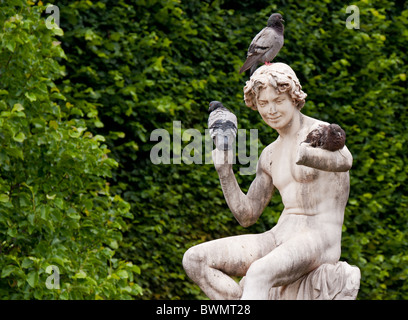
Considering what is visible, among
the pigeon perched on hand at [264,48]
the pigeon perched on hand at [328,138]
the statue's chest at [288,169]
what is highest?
the pigeon perched on hand at [264,48]

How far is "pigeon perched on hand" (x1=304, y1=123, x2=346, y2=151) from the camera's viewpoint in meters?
5.23

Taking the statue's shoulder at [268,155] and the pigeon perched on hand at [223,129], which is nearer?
the pigeon perched on hand at [223,129]

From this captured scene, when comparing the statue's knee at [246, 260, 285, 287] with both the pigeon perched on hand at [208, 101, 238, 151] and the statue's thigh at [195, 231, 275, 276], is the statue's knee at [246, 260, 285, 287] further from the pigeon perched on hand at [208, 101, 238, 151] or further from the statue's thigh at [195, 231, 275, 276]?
the pigeon perched on hand at [208, 101, 238, 151]

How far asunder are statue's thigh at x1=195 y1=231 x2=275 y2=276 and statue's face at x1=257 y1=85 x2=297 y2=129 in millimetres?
643

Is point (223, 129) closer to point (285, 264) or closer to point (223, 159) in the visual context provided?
point (223, 159)

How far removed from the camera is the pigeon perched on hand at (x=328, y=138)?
17.2ft

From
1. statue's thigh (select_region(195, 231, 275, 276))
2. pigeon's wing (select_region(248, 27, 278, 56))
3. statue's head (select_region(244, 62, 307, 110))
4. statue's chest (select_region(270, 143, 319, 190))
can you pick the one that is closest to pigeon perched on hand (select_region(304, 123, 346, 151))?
statue's chest (select_region(270, 143, 319, 190))

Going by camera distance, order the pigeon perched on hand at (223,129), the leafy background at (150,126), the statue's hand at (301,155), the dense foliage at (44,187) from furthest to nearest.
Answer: the leafy background at (150,126)
the dense foliage at (44,187)
the pigeon perched on hand at (223,129)
the statue's hand at (301,155)

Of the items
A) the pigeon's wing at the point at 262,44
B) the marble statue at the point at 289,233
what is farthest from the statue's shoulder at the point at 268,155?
the pigeon's wing at the point at 262,44

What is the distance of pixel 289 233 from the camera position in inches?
217

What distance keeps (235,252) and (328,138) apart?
0.79 m

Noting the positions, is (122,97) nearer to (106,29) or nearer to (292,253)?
(106,29)

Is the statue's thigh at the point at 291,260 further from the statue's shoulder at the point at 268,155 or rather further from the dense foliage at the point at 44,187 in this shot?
the dense foliage at the point at 44,187

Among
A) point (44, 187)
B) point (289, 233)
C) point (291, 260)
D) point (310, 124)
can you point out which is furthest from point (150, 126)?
point (291, 260)
